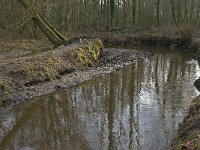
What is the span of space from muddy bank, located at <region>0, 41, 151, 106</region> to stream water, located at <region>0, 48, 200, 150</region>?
0.65m

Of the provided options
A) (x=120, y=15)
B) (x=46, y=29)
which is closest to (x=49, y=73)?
(x=46, y=29)

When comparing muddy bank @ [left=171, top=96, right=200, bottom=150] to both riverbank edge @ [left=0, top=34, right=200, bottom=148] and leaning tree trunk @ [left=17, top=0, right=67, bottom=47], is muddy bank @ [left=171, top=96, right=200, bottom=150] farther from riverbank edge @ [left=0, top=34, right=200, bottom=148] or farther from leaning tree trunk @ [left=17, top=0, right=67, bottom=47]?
leaning tree trunk @ [left=17, top=0, right=67, bottom=47]

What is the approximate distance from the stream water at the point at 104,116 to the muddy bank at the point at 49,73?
25.7 inches

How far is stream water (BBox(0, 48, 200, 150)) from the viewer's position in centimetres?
1173

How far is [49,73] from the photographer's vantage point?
19828 millimetres

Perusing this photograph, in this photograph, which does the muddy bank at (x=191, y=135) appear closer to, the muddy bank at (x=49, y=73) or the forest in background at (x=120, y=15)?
the muddy bank at (x=49, y=73)

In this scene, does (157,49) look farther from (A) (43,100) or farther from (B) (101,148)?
(B) (101,148)

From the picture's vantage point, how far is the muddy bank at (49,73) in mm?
17016

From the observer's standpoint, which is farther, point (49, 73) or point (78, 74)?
point (78, 74)

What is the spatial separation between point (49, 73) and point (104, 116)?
6247mm

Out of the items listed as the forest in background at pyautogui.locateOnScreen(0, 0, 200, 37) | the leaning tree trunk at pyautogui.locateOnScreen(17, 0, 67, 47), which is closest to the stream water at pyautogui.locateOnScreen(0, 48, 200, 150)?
the leaning tree trunk at pyautogui.locateOnScreen(17, 0, 67, 47)

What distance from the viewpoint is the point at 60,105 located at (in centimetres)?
1627

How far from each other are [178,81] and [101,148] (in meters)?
11.2

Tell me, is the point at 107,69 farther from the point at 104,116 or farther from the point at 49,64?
the point at 104,116
